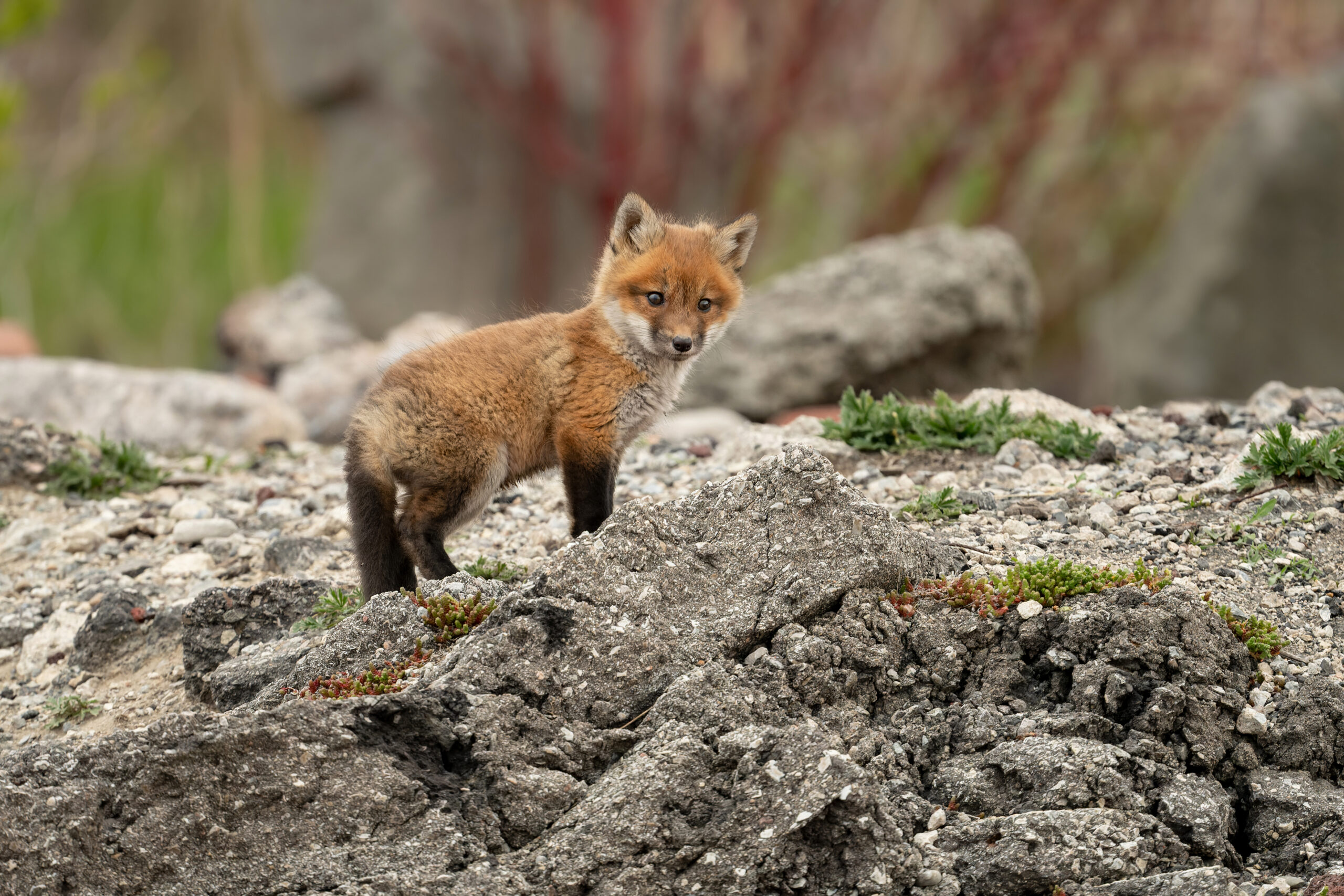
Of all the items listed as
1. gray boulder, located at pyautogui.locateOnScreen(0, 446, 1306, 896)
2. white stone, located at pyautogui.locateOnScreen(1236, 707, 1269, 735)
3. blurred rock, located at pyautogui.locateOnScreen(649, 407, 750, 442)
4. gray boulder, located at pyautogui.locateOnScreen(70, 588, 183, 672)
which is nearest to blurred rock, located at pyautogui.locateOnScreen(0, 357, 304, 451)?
blurred rock, located at pyautogui.locateOnScreen(649, 407, 750, 442)

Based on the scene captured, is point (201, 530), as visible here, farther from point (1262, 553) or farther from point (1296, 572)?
point (1296, 572)

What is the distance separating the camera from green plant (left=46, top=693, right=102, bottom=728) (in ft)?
15.0

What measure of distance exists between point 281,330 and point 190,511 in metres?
5.19

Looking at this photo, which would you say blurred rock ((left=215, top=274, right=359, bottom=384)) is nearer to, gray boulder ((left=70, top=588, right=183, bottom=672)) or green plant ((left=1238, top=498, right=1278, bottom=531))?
gray boulder ((left=70, top=588, right=183, bottom=672))

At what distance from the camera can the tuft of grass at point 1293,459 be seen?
5.04 metres

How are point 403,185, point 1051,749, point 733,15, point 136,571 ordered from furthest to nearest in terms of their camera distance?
point 403,185
point 733,15
point 136,571
point 1051,749

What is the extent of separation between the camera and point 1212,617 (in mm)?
3977

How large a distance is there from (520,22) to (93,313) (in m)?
5.92

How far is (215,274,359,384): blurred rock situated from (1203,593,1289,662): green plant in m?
8.21

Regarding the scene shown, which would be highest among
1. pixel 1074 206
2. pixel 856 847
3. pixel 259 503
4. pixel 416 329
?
pixel 1074 206

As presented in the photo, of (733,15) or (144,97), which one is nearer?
(733,15)

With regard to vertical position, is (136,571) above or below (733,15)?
below

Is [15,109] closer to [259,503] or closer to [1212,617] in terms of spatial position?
[259,503]

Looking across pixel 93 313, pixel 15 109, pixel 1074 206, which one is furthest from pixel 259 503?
pixel 1074 206
